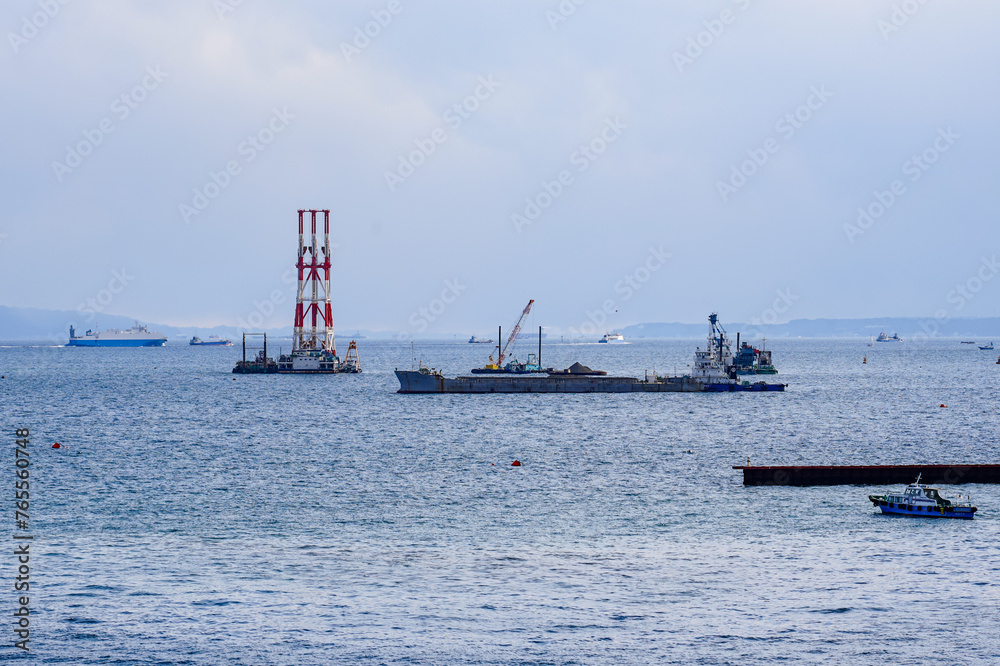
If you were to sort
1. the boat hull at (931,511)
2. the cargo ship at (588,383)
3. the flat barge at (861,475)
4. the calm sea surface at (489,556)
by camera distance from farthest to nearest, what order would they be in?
1. the cargo ship at (588,383)
2. the flat barge at (861,475)
3. the boat hull at (931,511)
4. the calm sea surface at (489,556)

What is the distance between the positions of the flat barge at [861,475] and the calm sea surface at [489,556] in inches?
61.8

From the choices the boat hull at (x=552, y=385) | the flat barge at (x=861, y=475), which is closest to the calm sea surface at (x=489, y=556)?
the flat barge at (x=861, y=475)

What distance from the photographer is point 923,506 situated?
54844 mm

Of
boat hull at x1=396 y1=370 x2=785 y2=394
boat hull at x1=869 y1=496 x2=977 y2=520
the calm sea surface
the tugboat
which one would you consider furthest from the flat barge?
boat hull at x1=396 y1=370 x2=785 y2=394

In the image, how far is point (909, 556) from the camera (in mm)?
46625

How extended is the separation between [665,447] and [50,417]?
70.1 m

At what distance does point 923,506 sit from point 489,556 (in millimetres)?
23535

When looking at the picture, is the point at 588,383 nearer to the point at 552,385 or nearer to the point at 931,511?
the point at 552,385

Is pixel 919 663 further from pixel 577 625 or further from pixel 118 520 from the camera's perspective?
pixel 118 520

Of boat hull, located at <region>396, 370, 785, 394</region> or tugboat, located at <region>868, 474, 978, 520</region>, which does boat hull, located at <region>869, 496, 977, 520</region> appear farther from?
boat hull, located at <region>396, 370, 785, 394</region>

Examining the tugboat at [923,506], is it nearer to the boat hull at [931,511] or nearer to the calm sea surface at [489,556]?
the boat hull at [931,511]

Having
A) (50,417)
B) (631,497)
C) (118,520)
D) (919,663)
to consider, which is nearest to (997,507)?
(631,497)

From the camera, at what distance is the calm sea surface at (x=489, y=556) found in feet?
117

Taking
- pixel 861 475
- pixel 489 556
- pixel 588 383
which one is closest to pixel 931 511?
pixel 861 475
